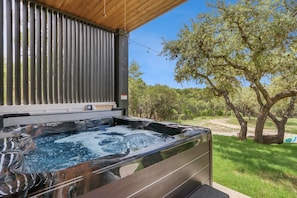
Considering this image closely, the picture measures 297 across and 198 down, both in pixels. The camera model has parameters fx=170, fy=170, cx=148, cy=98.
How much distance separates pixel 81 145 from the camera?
1.93 m

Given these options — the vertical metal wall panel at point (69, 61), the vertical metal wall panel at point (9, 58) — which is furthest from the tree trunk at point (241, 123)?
the vertical metal wall panel at point (9, 58)

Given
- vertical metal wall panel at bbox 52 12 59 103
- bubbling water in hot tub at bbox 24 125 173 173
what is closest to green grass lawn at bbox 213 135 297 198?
bubbling water in hot tub at bbox 24 125 173 173

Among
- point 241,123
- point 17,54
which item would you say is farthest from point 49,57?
point 241,123

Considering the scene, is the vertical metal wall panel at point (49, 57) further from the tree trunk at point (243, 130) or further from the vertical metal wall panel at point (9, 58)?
the tree trunk at point (243, 130)

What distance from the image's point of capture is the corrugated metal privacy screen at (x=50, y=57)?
2418 mm

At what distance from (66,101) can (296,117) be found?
5.80m

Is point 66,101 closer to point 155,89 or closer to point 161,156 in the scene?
point 161,156

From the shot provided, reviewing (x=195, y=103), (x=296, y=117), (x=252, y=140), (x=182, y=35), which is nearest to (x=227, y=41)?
(x=182, y=35)

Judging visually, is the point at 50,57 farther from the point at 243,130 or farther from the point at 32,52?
the point at 243,130

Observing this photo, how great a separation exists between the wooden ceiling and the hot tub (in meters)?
1.76

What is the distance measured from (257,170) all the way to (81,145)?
251 centimetres

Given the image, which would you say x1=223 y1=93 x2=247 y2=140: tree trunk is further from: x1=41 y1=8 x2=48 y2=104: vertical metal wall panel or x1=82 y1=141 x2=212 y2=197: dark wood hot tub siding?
x1=41 y1=8 x2=48 y2=104: vertical metal wall panel

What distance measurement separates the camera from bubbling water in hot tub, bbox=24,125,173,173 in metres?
1.45

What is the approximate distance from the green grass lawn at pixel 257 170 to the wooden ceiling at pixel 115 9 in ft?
8.73
